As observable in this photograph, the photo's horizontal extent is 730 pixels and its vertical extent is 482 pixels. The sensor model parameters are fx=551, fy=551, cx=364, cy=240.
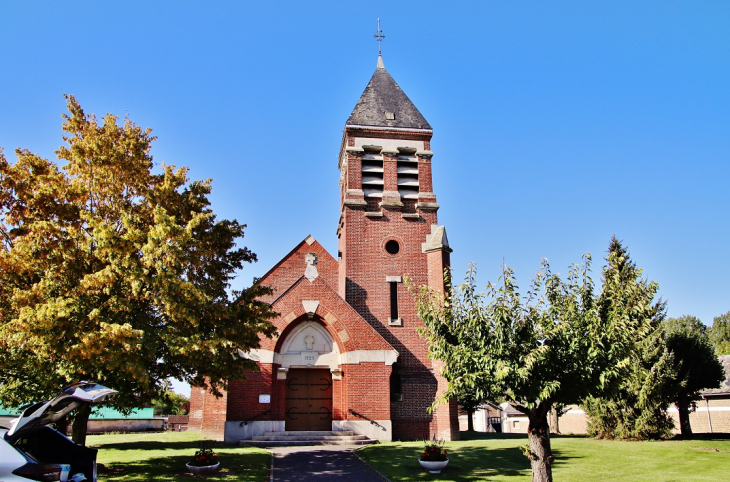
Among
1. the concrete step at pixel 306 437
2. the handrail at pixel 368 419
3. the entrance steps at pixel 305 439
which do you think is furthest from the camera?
the handrail at pixel 368 419

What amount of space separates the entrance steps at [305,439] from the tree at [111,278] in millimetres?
6056

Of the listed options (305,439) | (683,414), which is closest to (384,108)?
(305,439)

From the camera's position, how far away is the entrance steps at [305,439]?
19484 millimetres

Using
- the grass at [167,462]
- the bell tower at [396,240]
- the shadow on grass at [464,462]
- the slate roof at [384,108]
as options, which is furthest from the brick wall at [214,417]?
the slate roof at [384,108]

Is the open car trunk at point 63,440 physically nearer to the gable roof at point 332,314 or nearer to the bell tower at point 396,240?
the gable roof at point 332,314

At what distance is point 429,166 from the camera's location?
2700 centimetres

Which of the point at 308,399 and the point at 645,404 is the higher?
the point at 308,399

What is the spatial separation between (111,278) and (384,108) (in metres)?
19.2

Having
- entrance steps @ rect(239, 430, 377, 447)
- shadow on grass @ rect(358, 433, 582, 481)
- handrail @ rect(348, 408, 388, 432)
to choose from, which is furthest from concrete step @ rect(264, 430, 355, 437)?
shadow on grass @ rect(358, 433, 582, 481)

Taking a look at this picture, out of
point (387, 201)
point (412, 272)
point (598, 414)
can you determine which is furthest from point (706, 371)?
point (387, 201)

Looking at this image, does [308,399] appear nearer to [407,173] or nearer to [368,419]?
[368,419]

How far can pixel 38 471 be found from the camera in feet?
23.2

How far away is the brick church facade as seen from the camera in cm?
2127

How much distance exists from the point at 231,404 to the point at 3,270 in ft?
34.6
